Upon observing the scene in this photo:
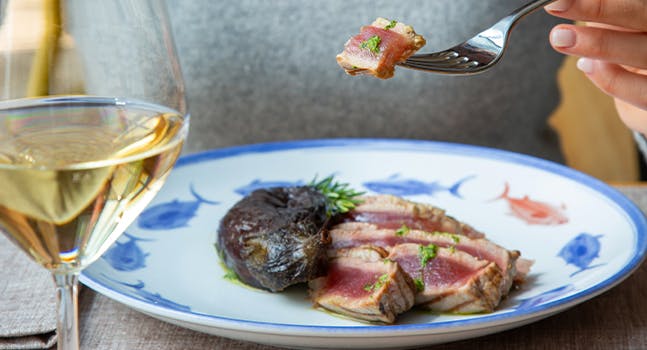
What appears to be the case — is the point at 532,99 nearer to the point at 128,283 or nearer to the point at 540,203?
the point at 540,203

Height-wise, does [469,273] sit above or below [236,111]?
above

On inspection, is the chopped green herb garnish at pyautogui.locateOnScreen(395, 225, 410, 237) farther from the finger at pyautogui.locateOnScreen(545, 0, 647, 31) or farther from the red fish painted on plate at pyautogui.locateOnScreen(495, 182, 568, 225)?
the finger at pyautogui.locateOnScreen(545, 0, 647, 31)

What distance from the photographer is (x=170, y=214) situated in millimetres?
1418

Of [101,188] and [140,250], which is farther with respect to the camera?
[140,250]

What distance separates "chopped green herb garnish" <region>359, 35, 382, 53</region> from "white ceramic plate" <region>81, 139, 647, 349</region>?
1.21ft

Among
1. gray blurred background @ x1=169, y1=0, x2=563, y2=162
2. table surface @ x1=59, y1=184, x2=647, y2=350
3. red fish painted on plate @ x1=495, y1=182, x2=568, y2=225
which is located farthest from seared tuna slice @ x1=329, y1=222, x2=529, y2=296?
gray blurred background @ x1=169, y1=0, x2=563, y2=162

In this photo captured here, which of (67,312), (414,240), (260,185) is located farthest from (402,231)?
(67,312)

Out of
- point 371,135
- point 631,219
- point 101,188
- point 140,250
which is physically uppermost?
point 101,188

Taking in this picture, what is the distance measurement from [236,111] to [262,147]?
22.0 inches

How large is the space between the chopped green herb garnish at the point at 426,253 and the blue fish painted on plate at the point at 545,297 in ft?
0.48

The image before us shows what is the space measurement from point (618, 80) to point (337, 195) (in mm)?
536

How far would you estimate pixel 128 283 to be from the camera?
114 cm

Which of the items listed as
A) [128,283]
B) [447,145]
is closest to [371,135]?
[447,145]

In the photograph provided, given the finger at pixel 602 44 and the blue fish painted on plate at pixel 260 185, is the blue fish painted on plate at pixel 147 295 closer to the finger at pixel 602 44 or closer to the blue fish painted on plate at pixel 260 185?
the blue fish painted on plate at pixel 260 185
